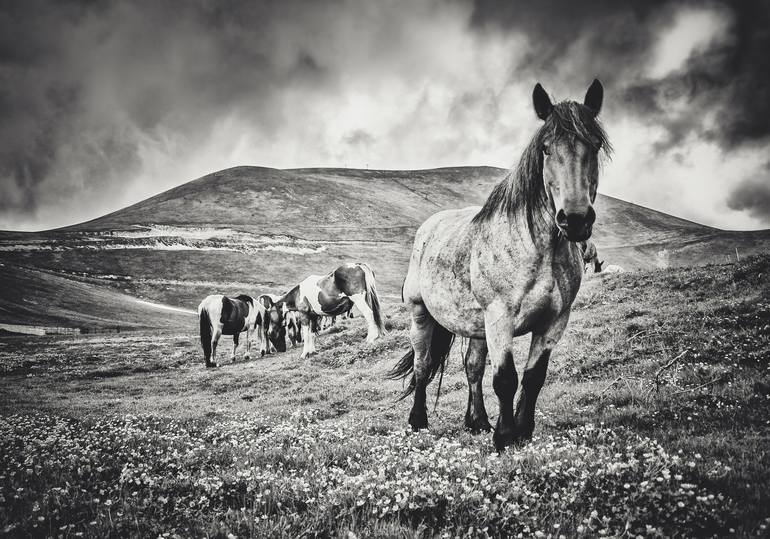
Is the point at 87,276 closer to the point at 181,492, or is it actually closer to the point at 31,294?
the point at 31,294

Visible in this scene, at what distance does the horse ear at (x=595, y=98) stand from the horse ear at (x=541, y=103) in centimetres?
55

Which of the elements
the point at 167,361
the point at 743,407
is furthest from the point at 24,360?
the point at 743,407

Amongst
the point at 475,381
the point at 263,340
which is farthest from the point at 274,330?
the point at 475,381

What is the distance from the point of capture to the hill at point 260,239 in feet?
302

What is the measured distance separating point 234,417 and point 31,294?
72818 mm

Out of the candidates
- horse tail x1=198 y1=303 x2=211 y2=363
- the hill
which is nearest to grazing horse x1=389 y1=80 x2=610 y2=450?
horse tail x1=198 y1=303 x2=211 y2=363

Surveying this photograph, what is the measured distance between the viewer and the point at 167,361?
27.4m

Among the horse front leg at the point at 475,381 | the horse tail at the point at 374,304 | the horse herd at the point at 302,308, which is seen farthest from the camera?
the horse herd at the point at 302,308

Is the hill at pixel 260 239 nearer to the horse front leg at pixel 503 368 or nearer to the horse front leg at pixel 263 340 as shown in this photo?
the horse front leg at pixel 263 340

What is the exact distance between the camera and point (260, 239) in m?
121

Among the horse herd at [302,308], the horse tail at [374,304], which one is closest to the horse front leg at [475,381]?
the horse herd at [302,308]

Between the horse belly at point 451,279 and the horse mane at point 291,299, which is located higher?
the horse belly at point 451,279

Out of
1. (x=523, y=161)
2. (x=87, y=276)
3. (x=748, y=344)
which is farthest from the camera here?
(x=87, y=276)

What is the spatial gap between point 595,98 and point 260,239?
4788 inches
